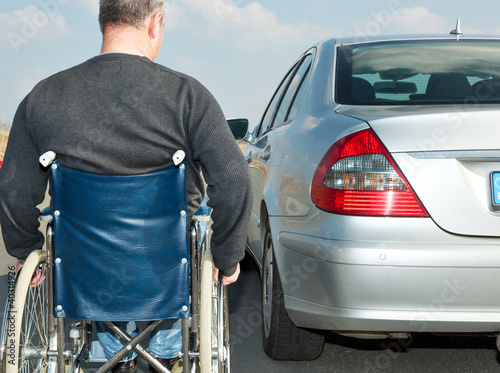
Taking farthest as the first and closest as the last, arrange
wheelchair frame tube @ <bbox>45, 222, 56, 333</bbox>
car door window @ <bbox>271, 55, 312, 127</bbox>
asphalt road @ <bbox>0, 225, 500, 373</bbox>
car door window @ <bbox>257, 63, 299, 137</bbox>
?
car door window @ <bbox>257, 63, 299, 137</bbox> → car door window @ <bbox>271, 55, 312, 127</bbox> → asphalt road @ <bbox>0, 225, 500, 373</bbox> → wheelchair frame tube @ <bbox>45, 222, 56, 333</bbox>

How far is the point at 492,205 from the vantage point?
275 cm

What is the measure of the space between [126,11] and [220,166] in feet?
2.13

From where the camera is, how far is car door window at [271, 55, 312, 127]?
4.20 m

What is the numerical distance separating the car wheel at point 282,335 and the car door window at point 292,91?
2.97 feet

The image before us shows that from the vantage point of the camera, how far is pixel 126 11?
2412mm

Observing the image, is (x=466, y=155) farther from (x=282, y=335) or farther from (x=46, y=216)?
(x=46, y=216)

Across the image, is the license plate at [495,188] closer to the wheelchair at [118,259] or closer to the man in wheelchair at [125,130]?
the man in wheelchair at [125,130]

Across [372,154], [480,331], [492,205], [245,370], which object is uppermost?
[372,154]

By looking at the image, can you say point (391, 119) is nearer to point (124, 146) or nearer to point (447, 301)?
point (447, 301)

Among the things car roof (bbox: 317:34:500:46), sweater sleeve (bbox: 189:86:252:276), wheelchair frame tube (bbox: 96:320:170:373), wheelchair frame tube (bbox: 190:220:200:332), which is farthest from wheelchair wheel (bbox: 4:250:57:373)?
car roof (bbox: 317:34:500:46)

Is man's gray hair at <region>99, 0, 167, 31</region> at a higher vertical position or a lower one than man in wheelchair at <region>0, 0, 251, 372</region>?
higher

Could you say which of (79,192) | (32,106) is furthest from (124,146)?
(32,106)

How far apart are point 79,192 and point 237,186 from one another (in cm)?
54

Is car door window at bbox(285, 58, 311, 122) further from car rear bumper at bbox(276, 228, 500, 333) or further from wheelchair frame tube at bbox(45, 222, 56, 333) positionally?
wheelchair frame tube at bbox(45, 222, 56, 333)
